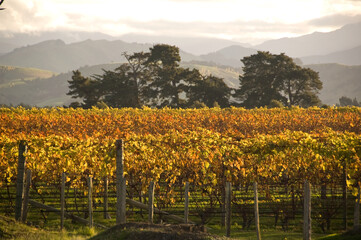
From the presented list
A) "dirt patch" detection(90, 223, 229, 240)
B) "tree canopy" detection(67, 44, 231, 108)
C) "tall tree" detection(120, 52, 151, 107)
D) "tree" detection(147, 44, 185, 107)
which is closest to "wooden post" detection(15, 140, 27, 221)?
"dirt patch" detection(90, 223, 229, 240)

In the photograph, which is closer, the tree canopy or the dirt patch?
the dirt patch

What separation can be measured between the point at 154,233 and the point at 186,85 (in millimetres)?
49537

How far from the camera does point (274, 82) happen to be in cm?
5759

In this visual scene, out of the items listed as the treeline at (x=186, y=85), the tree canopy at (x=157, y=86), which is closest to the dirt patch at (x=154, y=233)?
the treeline at (x=186, y=85)

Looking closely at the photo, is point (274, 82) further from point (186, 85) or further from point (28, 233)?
point (28, 233)

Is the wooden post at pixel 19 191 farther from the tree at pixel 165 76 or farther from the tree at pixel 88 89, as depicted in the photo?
the tree at pixel 88 89

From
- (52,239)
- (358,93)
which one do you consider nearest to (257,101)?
(52,239)

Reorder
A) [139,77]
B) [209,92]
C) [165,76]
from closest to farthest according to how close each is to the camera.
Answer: [209,92] → [165,76] → [139,77]

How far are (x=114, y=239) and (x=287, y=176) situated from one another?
26.7ft

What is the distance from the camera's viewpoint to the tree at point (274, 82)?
56406 millimetres

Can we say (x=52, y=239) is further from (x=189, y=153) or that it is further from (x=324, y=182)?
(x=324, y=182)

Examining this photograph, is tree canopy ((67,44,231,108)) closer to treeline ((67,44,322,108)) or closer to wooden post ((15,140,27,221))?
treeline ((67,44,322,108))

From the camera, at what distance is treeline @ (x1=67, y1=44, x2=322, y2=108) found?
54781mm

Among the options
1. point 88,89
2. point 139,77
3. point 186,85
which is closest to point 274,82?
point 186,85
